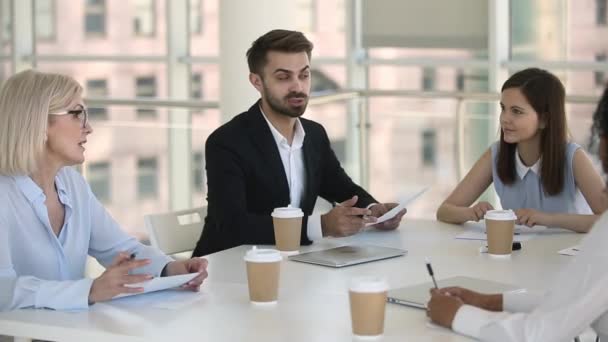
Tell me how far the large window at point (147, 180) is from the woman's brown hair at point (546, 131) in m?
6.27

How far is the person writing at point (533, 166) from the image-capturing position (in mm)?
3188

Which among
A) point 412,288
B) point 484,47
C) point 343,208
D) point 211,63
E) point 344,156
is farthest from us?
point 211,63

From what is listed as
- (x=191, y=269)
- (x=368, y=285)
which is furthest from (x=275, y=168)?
(x=368, y=285)

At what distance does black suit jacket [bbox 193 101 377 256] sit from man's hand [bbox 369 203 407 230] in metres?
0.18

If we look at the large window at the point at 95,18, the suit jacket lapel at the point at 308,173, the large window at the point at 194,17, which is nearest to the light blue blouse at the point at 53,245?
the suit jacket lapel at the point at 308,173

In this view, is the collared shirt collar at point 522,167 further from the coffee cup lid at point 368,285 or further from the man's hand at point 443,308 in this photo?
the coffee cup lid at point 368,285

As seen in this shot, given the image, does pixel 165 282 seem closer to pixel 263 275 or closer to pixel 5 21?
pixel 263 275

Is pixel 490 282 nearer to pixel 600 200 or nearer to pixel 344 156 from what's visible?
pixel 600 200

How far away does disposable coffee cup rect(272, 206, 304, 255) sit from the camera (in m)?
2.69

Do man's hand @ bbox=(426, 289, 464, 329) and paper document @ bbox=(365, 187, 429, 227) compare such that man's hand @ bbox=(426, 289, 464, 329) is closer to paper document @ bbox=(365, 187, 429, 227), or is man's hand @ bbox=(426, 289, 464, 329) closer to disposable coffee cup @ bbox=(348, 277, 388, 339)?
disposable coffee cup @ bbox=(348, 277, 388, 339)

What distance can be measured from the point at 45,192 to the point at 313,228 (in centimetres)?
75

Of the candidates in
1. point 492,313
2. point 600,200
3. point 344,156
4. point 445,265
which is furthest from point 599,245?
point 344,156

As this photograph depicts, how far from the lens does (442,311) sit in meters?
1.97

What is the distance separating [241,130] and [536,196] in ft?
2.84
